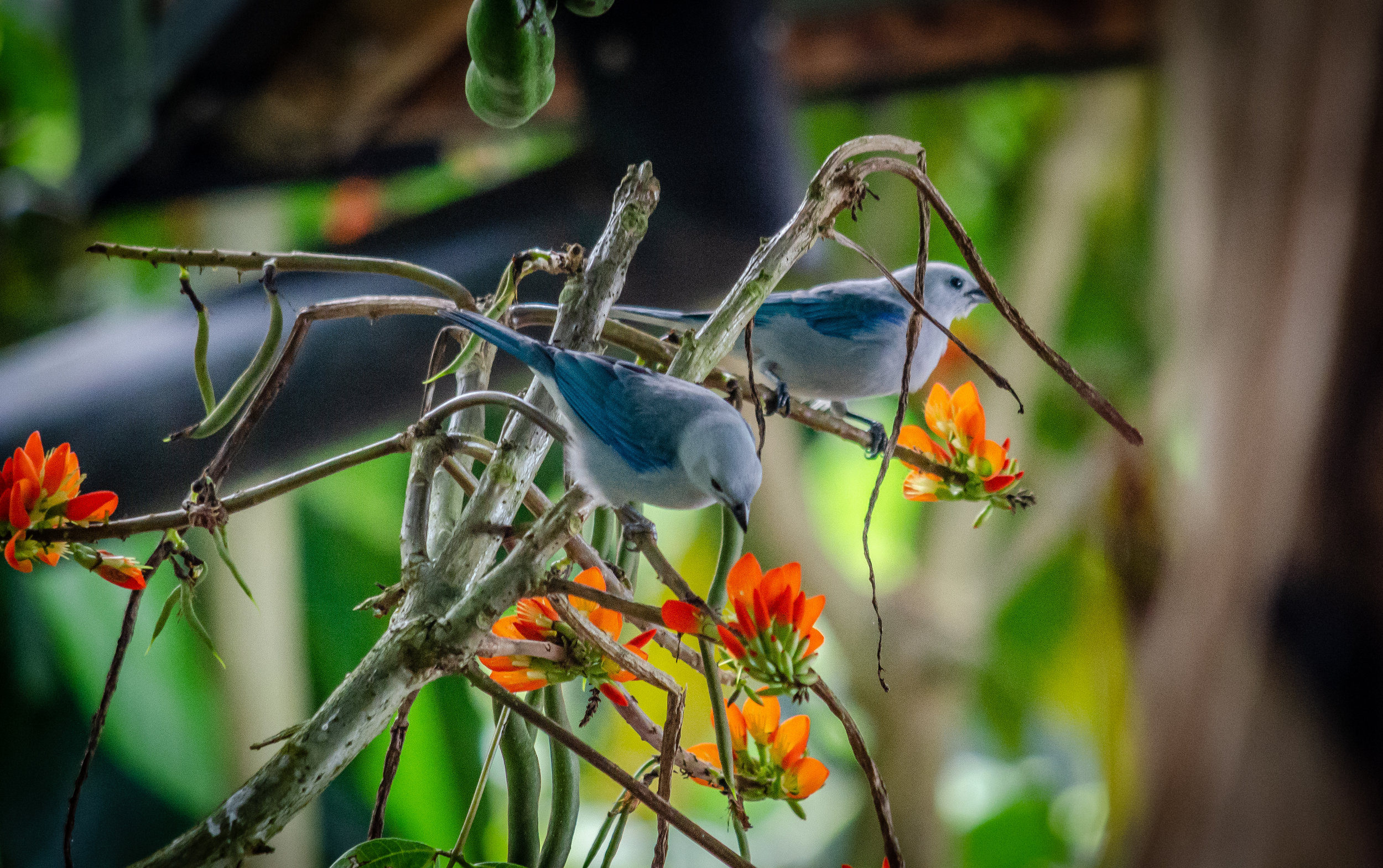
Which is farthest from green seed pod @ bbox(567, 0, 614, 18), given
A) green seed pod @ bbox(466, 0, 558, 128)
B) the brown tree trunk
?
the brown tree trunk

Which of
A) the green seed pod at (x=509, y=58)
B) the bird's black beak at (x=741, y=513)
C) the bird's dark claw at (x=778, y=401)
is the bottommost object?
the bird's black beak at (x=741, y=513)

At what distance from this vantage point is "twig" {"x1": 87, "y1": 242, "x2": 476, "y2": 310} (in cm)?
31

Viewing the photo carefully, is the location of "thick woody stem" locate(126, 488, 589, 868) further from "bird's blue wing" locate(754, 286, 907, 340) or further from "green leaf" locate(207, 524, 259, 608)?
"bird's blue wing" locate(754, 286, 907, 340)

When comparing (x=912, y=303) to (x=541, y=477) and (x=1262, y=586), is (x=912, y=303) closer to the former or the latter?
(x=541, y=477)

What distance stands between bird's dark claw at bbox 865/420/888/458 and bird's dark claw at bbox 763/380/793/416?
0.04 m

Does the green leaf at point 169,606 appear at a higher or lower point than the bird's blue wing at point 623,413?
lower

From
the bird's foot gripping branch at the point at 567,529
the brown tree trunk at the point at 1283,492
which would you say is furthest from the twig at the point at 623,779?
the brown tree trunk at the point at 1283,492

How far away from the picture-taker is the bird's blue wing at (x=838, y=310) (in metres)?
0.50

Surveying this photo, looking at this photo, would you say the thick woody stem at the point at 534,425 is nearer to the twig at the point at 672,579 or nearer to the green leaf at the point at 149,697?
the twig at the point at 672,579

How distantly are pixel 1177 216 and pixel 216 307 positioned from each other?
2.95ft

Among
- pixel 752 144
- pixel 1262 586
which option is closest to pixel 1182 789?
pixel 1262 586

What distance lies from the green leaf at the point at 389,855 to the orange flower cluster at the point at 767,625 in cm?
13

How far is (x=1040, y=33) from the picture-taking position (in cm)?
132

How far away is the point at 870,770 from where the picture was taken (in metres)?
0.28
